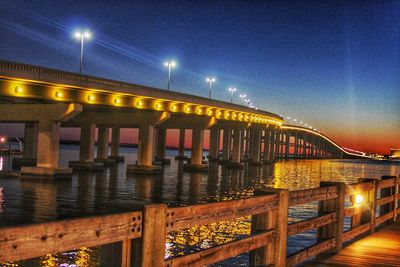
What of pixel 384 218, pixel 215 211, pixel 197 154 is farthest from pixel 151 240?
pixel 197 154

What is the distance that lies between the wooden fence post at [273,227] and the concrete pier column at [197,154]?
5989 cm

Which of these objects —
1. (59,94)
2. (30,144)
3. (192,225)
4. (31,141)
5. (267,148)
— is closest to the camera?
(192,225)

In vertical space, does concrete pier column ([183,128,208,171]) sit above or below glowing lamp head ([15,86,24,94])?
below

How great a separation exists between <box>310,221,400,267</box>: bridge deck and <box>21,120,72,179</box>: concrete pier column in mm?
35143

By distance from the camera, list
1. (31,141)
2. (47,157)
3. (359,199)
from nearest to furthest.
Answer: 1. (359,199)
2. (47,157)
3. (31,141)

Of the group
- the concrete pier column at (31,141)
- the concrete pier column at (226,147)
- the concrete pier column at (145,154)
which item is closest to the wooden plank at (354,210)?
the concrete pier column at (145,154)

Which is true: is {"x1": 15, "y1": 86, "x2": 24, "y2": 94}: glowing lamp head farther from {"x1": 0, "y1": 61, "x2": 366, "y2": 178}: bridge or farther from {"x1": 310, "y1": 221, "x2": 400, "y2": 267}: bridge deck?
{"x1": 310, "y1": 221, "x2": 400, "y2": 267}: bridge deck

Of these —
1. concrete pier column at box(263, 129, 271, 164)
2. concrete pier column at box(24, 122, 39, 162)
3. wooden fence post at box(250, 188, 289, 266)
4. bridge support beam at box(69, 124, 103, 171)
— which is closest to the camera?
wooden fence post at box(250, 188, 289, 266)

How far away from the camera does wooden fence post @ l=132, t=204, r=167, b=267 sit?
184 inches

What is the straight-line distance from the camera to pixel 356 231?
1159 cm

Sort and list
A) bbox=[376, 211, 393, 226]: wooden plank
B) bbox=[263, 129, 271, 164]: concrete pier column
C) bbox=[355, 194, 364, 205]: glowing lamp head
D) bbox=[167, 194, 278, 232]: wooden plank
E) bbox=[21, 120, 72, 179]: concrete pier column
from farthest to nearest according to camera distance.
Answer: bbox=[263, 129, 271, 164]: concrete pier column → bbox=[21, 120, 72, 179]: concrete pier column → bbox=[376, 211, 393, 226]: wooden plank → bbox=[355, 194, 364, 205]: glowing lamp head → bbox=[167, 194, 278, 232]: wooden plank

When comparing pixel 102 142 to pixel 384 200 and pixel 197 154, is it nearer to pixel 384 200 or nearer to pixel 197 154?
pixel 197 154

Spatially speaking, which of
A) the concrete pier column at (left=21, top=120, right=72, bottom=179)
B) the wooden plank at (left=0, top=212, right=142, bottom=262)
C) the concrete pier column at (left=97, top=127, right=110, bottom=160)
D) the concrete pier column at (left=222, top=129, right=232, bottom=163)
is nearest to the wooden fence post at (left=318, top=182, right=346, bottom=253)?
the wooden plank at (left=0, top=212, right=142, bottom=262)

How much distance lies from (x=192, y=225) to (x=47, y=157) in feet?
135
